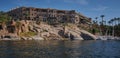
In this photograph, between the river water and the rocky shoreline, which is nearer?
the river water

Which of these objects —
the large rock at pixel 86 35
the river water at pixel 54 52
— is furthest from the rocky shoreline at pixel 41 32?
the river water at pixel 54 52

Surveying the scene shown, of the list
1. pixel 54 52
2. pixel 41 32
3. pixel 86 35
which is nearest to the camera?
pixel 54 52

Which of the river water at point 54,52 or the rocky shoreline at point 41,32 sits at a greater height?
the rocky shoreline at point 41,32

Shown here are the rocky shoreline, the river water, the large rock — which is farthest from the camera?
the large rock

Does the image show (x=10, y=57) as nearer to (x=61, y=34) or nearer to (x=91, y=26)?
(x=61, y=34)

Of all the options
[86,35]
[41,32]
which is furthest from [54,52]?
[86,35]

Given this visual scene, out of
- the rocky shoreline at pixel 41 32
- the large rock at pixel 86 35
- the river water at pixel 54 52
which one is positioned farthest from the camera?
the large rock at pixel 86 35

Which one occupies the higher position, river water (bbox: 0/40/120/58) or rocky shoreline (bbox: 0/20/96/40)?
rocky shoreline (bbox: 0/20/96/40)

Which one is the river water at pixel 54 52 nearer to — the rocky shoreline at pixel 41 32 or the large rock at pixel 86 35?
the rocky shoreline at pixel 41 32

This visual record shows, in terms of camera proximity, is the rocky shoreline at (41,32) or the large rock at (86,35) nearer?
the rocky shoreline at (41,32)

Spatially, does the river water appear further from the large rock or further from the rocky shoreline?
the large rock

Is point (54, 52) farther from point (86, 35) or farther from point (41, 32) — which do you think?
point (86, 35)

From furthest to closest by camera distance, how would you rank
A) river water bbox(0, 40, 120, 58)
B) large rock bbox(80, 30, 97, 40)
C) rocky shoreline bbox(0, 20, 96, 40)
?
large rock bbox(80, 30, 97, 40)
rocky shoreline bbox(0, 20, 96, 40)
river water bbox(0, 40, 120, 58)

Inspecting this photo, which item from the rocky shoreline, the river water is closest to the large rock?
the rocky shoreline
